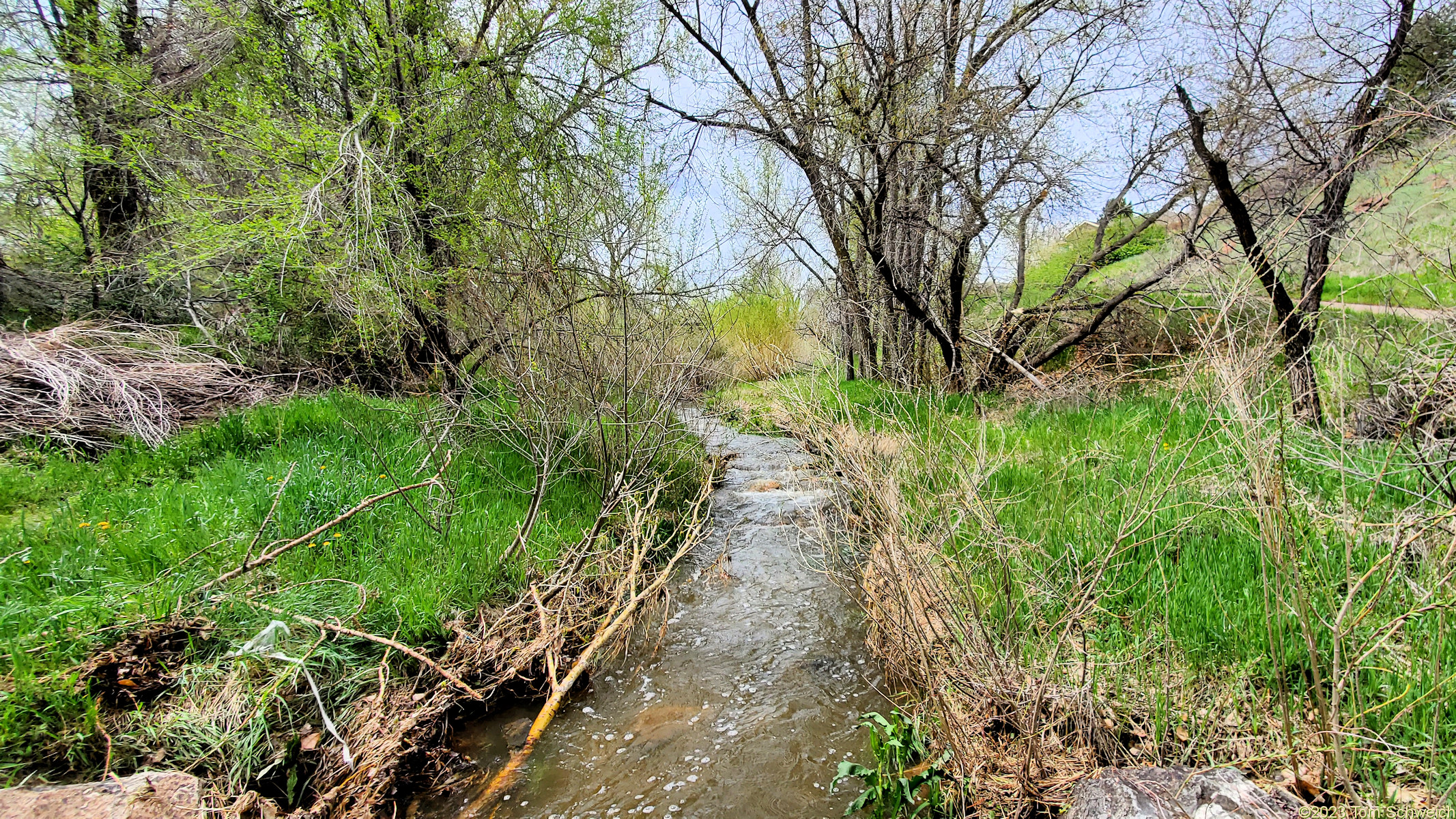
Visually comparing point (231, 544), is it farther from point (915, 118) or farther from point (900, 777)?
point (915, 118)

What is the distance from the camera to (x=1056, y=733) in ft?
8.27

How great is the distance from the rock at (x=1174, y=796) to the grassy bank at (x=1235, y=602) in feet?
0.51

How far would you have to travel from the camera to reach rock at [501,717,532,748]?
3.30 m

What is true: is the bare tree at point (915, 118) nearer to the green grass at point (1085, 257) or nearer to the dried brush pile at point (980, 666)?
the green grass at point (1085, 257)

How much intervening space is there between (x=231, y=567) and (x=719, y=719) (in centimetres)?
287

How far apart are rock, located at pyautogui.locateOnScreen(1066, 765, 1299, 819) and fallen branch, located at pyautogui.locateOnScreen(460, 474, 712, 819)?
7.98ft

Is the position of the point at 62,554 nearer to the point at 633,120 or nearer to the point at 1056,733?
the point at 1056,733

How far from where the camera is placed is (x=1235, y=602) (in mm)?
2766

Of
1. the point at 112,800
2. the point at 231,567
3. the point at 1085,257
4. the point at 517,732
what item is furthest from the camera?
the point at 1085,257

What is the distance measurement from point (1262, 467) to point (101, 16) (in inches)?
508

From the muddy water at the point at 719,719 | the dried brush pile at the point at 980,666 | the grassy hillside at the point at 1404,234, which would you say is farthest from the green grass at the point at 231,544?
the grassy hillside at the point at 1404,234

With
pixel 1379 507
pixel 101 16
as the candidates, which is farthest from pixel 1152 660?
pixel 101 16

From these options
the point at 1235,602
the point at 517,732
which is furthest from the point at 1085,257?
the point at 517,732

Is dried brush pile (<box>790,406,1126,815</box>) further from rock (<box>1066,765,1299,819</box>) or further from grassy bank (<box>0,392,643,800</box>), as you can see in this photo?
grassy bank (<box>0,392,643,800</box>)
